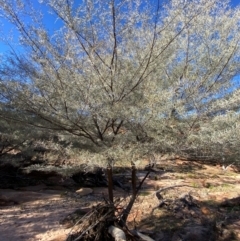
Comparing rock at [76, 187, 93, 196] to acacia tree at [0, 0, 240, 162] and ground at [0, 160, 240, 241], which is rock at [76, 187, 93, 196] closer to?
ground at [0, 160, 240, 241]

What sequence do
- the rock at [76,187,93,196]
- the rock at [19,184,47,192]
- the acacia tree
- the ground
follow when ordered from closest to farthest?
the acacia tree
the ground
the rock at [76,187,93,196]
the rock at [19,184,47,192]

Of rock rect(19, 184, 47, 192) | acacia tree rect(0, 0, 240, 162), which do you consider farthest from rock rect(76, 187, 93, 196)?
acacia tree rect(0, 0, 240, 162)

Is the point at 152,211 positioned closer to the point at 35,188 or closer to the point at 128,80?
the point at 128,80

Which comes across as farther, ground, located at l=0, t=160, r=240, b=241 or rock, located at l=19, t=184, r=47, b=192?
rock, located at l=19, t=184, r=47, b=192

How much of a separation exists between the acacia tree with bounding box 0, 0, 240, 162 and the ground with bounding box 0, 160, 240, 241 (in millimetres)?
1872

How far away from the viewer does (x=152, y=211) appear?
724cm

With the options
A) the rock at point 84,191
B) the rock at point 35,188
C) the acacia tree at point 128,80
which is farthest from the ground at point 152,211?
the acacia tree at point 128,80

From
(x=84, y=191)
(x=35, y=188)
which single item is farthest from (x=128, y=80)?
(x=35, y=188)

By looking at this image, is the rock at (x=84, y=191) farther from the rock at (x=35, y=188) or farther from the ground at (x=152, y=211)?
the rock at (x=35, y=188)

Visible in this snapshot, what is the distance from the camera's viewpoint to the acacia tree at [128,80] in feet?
14.1

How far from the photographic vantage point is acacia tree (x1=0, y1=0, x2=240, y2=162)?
14.1ft

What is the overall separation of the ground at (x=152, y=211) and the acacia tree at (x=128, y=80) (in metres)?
1.87

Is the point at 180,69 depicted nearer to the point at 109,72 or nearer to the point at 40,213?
the point at 109,72

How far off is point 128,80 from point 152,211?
378 centimetres
